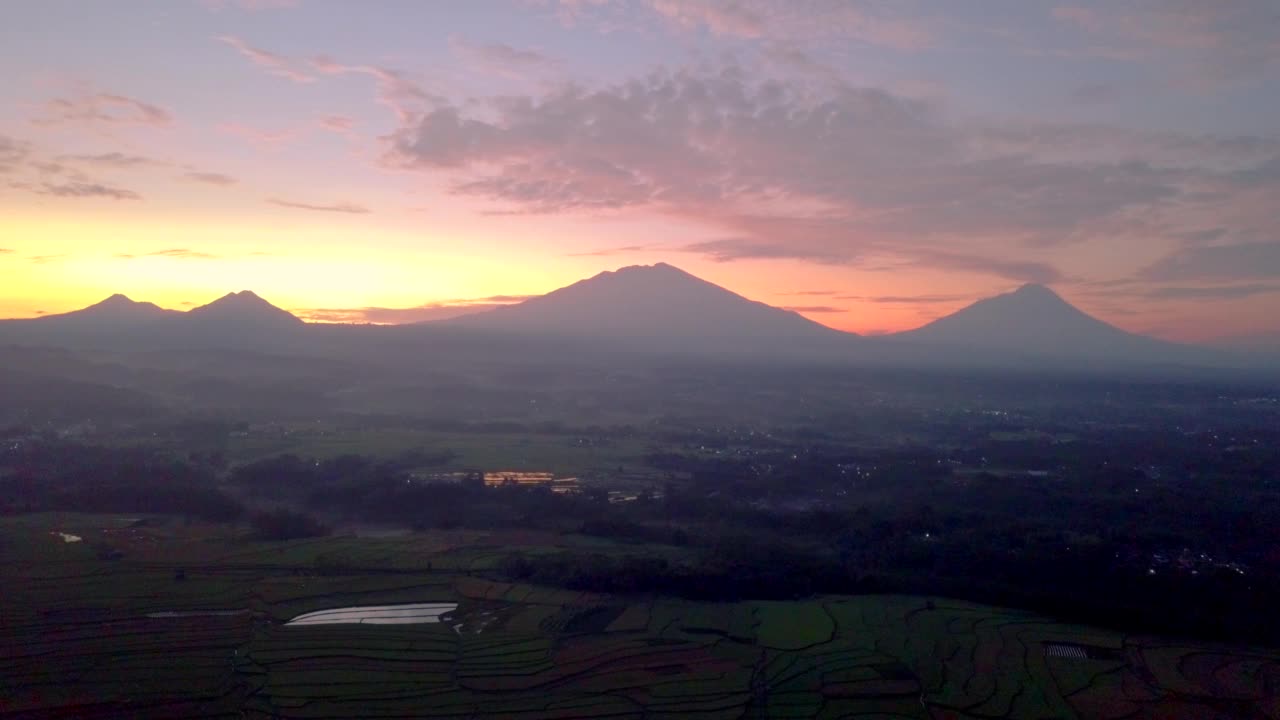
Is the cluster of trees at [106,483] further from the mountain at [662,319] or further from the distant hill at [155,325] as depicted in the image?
the mountain at [662,319]

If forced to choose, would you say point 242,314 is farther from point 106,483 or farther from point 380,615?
point 380,615

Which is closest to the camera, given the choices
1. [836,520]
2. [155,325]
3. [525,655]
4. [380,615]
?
[525,655]

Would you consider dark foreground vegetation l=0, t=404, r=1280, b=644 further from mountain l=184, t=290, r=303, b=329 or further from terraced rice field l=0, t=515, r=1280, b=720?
mountain l=184, t=290, r=303, b=329

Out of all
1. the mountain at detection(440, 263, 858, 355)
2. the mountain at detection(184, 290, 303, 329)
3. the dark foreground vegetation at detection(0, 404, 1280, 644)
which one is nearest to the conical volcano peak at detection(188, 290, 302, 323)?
the mountain at detection(184, 290, 303, 329)

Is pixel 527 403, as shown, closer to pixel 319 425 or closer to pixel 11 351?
pixel 319 425

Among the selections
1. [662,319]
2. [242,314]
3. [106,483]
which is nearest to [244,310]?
[242,314]

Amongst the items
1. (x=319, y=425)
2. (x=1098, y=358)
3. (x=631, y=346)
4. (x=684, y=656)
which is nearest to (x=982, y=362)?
(x=1098, y=358)
